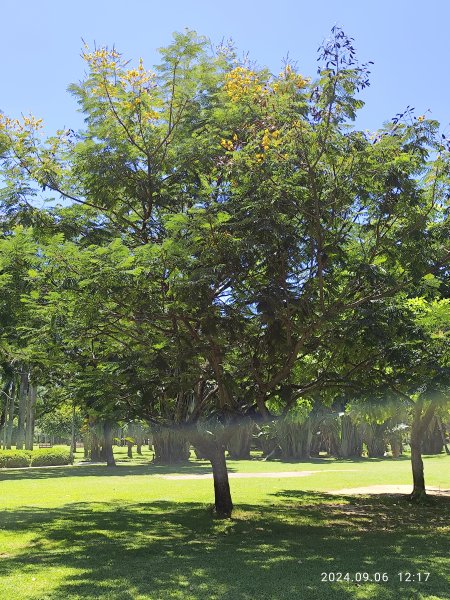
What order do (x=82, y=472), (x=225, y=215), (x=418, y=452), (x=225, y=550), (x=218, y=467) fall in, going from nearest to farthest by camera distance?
(x=225, y=215) < (x=225, y=550) < (x=218, y=467) < (x=418, y=452) < (x=82, y=472)

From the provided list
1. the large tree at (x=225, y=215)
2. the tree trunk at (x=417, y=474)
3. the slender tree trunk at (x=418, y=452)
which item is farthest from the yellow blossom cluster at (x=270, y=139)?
the tree trunk at (x=417, y=474)

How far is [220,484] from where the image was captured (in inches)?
564

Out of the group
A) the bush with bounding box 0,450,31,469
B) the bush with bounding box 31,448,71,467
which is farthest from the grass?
the bush with bounding box 31,448,71,467

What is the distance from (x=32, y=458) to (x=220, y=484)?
28226 mm

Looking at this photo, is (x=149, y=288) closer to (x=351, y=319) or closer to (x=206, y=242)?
(x=206, y=242)

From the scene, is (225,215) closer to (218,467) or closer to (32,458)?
(218,467)

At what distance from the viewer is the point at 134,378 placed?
12.2m

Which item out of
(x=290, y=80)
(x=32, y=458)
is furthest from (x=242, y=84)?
(x=32, y=458)

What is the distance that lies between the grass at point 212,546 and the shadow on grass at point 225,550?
0.7 inches

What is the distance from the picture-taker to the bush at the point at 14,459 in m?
36.5

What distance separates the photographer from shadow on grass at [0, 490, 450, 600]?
23.9 feet

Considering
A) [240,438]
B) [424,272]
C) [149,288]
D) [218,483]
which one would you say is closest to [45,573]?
[149,288]

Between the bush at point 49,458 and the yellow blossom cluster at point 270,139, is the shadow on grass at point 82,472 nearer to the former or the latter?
the bush at point 49,458

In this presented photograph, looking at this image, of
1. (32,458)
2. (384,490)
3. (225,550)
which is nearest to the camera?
(225,550)
